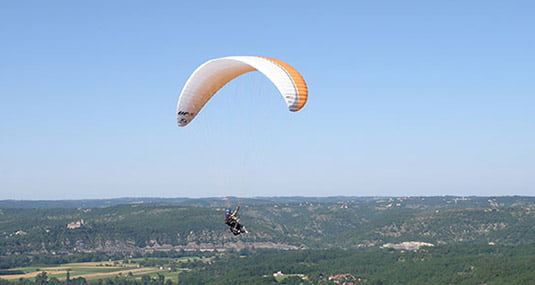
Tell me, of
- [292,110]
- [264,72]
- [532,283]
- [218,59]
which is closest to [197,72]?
[218,59]

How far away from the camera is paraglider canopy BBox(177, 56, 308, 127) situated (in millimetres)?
52156

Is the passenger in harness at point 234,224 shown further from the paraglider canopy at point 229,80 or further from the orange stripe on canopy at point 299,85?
the orange stripe on canopy at point 299,85

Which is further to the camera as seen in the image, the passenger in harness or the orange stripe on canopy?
the passenger in harness

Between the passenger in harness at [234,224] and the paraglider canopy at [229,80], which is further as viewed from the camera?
the passenger in harness at [234,224]

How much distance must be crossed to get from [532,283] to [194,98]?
166722mm

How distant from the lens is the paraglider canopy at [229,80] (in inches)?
2053

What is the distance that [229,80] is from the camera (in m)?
65.7

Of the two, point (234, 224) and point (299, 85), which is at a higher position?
point (299, 85)

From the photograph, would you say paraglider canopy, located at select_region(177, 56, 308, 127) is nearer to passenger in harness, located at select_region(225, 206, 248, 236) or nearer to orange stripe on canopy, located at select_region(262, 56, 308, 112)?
orange stripe on canopy, located at select_region(262, 56, 308, 112)

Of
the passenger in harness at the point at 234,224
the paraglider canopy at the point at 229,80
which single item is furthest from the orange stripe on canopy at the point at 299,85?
the passenger in harness at the point at 234,224

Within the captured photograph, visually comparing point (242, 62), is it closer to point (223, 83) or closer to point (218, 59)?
point (218, 59)

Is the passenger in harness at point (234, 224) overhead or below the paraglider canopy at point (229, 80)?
below

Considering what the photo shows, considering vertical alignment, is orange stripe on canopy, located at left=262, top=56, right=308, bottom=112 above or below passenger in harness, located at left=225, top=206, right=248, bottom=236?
above

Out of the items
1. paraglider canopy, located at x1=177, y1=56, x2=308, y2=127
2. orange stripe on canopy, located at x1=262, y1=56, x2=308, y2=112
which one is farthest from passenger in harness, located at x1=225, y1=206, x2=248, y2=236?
orange stripe on canopy, located at x1=262, y1=56, x2=308, y2=112
